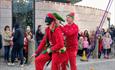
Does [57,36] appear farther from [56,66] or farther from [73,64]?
[73,64]

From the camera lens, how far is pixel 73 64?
10562 millimetres

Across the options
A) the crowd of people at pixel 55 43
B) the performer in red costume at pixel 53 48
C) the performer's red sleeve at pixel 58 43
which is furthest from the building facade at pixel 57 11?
the performer's red sleeve at pixel 58 43

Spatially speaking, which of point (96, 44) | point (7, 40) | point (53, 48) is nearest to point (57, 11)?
point (96, 44)

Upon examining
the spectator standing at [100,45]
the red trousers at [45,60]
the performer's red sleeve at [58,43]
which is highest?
the performer's red sleeve at [58,43]

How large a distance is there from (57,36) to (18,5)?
967cm

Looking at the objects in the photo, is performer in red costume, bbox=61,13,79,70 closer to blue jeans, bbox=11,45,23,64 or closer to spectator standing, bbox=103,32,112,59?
blue jeans, bbox=11,45,23,64

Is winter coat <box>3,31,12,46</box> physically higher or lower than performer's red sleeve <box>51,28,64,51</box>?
lower

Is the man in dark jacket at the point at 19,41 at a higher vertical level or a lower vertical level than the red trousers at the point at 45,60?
lower

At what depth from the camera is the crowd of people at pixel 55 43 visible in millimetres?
8969

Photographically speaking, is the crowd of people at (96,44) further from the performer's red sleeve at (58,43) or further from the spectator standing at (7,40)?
the performer's red sleeve at (58,43)

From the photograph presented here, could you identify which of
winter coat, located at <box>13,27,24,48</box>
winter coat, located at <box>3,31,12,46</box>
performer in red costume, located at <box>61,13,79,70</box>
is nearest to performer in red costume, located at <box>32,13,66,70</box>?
performer in red costume, located at <box>61,13,79,70</box>

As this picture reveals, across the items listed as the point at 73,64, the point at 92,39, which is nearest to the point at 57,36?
the point at 73,64

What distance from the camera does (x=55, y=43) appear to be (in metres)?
9.00

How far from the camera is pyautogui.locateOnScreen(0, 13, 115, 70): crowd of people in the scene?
Result: 8969 mm
